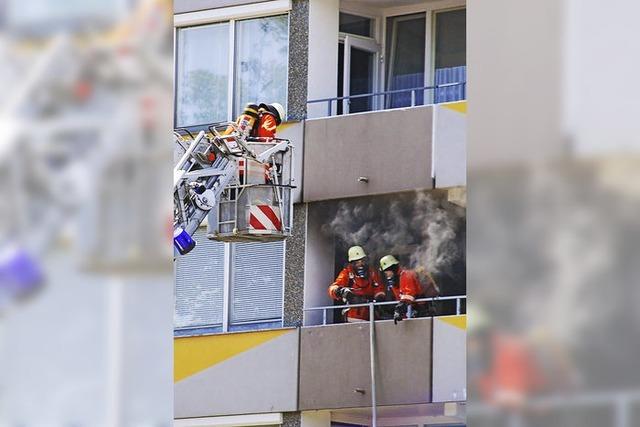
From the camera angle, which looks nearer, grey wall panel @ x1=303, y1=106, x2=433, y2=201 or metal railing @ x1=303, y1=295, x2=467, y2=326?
metal railing @ x1=303, y1=295, x2=467, y2=326

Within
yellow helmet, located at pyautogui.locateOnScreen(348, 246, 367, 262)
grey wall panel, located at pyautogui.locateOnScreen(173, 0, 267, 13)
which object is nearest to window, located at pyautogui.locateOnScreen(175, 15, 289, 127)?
grey wall panel, located at pyautogui.locateOnScreen(173, 0, 267, 13)

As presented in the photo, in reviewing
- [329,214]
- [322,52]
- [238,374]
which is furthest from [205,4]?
[238,374]

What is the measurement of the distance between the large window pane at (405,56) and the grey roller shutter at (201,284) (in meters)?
1.54

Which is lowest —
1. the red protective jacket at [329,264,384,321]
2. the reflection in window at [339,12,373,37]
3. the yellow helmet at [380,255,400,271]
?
the red protective jacket at [329,264,384,321]

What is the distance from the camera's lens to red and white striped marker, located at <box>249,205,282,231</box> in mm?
9664

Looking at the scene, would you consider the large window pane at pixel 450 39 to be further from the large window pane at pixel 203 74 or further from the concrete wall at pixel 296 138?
the large window pane at pixel 203 74

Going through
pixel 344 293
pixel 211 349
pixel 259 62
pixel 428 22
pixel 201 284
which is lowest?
pixel 211 349

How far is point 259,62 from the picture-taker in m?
11.5

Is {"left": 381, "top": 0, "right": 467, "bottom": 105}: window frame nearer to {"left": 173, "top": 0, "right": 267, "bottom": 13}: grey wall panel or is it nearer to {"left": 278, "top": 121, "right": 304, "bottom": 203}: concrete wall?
{"left": 278, "top": 121, "right": 304, "bottom": 203}: concrete wall

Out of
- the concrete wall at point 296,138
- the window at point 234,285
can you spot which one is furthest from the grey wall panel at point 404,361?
the concrete wall at point 296,138

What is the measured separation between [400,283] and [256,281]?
1352mm

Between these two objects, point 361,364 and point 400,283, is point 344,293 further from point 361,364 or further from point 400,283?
point 361,364
